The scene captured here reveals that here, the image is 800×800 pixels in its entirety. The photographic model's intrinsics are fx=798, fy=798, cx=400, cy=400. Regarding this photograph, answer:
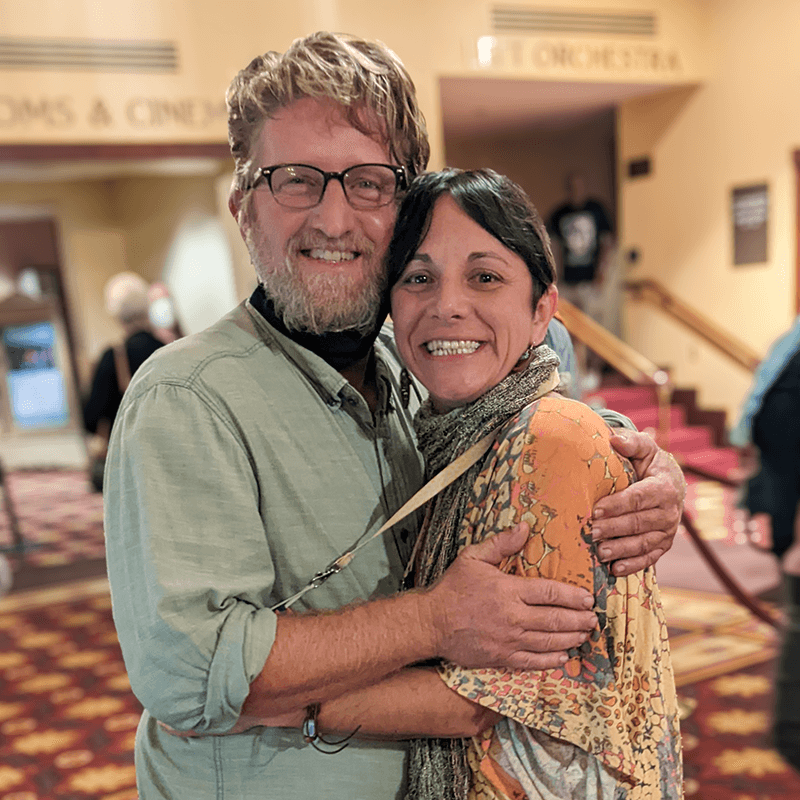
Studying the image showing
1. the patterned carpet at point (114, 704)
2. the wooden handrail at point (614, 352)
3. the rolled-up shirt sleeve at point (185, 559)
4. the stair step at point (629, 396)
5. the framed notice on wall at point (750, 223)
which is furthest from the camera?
the framed notice on wall at point (750, 223)

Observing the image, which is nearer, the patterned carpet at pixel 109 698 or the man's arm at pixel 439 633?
the man's arm at pixel 439 633

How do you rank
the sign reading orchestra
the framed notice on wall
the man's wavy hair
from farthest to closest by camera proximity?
the framed notice on wall
the sign reading orchestra
the man's wavy hair

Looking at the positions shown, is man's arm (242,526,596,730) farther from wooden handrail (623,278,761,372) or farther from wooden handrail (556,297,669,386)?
wooden handrail (623,278,761,372)

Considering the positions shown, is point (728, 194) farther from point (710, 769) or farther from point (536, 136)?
point (710, 769)

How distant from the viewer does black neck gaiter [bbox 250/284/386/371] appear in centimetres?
121

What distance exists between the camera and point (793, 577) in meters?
2.24

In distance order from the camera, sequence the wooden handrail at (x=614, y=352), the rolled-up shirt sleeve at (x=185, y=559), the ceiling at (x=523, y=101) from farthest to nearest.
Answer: the ceiling at (x=523, y=101)
the wooden handrail at (x=614, y=352)
the rolled-up shirt sleeve at (x=185, y=559)

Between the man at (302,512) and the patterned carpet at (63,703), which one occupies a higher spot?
the man at (302,512)

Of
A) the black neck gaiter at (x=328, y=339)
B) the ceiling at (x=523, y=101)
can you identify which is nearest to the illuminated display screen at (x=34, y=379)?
the ceiling at (x=523, y=101)

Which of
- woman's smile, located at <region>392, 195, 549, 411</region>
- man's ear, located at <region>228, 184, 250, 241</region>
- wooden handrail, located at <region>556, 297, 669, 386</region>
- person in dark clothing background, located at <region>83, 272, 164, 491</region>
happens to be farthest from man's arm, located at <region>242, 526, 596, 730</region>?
wooden handrail, located at <region>556, 297, 669, 386</region>

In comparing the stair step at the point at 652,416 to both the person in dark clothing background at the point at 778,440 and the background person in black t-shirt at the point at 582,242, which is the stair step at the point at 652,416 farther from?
the person in dark clothing background at the point at 778,440

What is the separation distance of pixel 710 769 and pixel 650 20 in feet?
23.8

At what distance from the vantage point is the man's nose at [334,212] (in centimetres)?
118

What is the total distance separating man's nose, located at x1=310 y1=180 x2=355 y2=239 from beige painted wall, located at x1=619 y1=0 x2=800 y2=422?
25.1 feet
